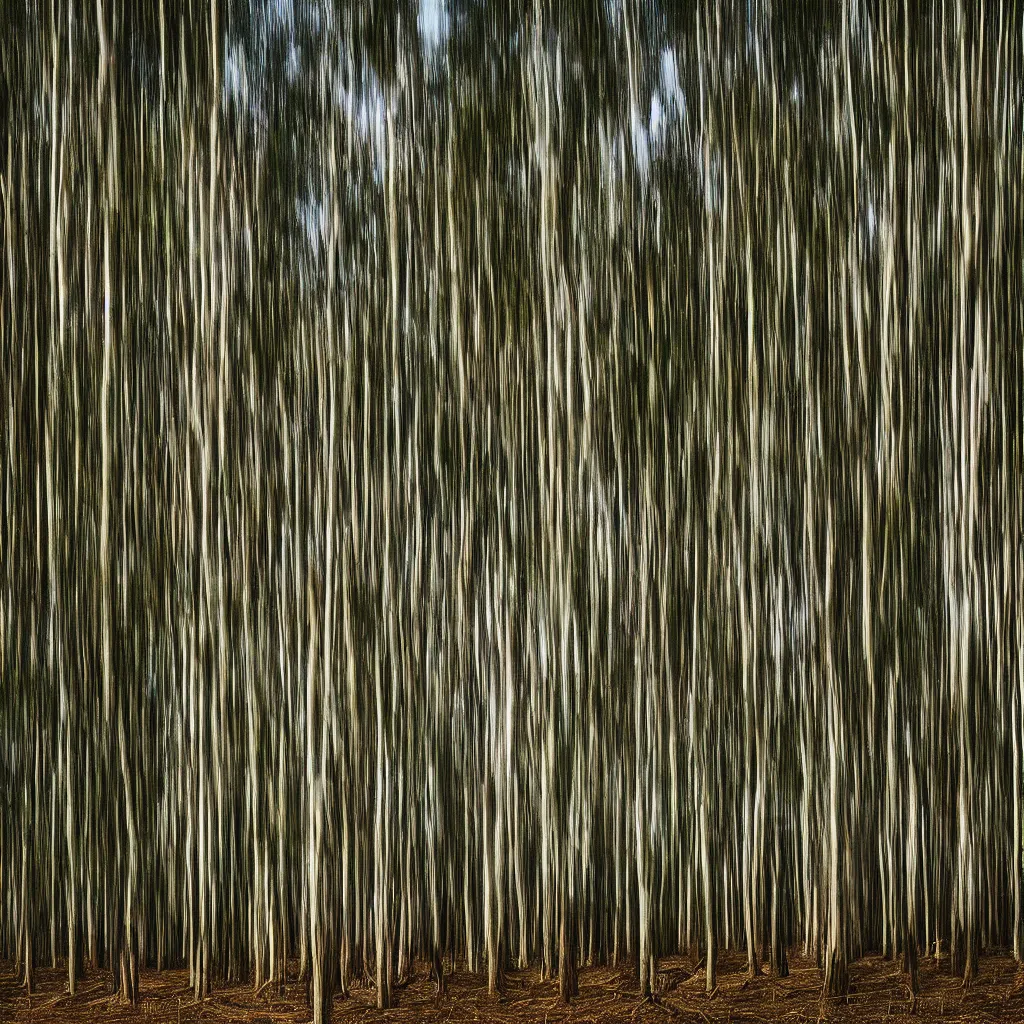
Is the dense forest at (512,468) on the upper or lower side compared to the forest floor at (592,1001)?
upper

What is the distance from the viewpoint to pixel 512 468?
5.00 feet

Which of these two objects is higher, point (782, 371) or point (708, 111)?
point (708, 111)

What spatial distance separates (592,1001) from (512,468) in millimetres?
814

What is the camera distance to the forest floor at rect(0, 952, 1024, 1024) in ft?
4.74

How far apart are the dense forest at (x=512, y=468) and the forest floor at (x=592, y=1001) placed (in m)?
0.05

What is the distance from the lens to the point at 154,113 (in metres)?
1.54

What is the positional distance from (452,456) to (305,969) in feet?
2.66

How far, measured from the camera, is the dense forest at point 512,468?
1.49 m

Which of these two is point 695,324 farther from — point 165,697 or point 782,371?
point 165,697

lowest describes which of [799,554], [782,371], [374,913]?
[374,913]

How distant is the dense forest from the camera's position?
4.89ft

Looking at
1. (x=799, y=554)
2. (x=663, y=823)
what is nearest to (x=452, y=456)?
(x=799, y=554)

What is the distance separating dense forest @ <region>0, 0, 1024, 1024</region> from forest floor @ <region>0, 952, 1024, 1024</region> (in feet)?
0.15

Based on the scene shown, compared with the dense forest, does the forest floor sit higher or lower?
lower
